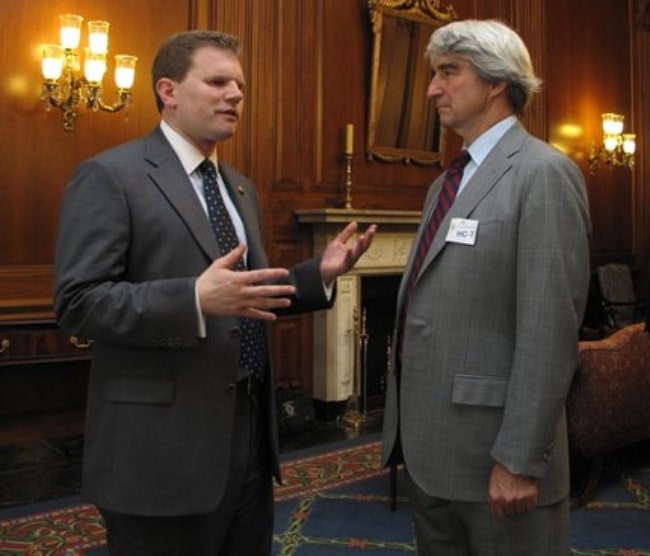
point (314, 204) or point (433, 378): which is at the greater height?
point (314, 204)

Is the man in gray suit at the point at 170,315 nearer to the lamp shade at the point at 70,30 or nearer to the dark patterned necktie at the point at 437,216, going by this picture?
the dark patterned necktie at the point at 437,216

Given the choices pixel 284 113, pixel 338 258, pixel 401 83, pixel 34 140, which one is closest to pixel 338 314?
pixel 284 113

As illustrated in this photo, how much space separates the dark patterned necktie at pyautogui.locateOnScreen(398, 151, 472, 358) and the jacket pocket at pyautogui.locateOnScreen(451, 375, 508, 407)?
0.81 feet

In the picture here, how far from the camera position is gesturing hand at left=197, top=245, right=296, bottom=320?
1.42 m

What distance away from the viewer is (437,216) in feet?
5.79

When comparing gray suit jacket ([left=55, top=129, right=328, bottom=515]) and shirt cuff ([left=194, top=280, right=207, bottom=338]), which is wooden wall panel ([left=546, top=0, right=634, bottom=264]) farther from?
shirt cuff ([left=194, top=280, right=207, bottom=338])

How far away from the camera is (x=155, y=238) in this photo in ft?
5.23

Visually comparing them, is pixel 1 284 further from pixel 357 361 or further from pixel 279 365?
pixel 357 361

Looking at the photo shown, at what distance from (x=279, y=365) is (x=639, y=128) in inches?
234

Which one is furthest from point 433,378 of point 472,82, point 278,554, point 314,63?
point 314,63

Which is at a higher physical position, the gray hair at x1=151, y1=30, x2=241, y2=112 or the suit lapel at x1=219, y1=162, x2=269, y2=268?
the gray hair at x1=151, y1=30, x2=241, y2=112

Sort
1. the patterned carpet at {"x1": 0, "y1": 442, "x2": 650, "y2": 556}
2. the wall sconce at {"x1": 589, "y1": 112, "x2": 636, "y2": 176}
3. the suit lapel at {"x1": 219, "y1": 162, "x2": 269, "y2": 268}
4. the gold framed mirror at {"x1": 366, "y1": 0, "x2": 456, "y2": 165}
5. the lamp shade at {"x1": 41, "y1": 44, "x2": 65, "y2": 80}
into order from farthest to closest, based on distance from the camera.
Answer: the wall sconce at {"x1": 589, "y1": 112, "x2": 636, "y2": 176} < the gold framed mirror at {"x1": 366, "y1": 0, "x2": 456, "y2": 165} < the lamp shade at {"x1": 41, "y1": 44, "x2": 65, "y2": 80} < the patterned carpet at {"x1": 0, "y1": 442, "x2": 650, "y2": 556} < the suit lapel at {"x1": 219, "y1": 162, "x2": 269, "y2": 268}

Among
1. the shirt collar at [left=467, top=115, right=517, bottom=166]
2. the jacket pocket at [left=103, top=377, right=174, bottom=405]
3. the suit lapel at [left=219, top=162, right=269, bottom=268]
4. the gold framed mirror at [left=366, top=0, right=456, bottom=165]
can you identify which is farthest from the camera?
the gold framed mirror at [left=366, top=0, right=456, bottom=165]

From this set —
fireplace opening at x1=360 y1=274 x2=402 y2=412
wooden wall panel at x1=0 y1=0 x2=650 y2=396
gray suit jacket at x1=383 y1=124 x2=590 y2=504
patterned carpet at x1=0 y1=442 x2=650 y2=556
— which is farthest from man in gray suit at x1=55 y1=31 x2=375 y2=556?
fireplace opening at x1=360 y1=274 x2=402 y2=412
